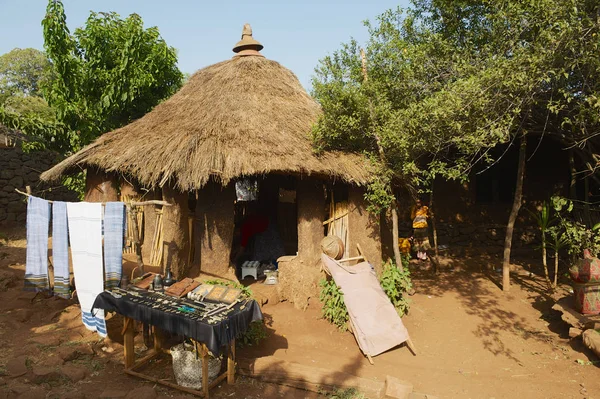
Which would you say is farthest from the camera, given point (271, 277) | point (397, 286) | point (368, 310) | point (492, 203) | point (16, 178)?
point (16, 178)

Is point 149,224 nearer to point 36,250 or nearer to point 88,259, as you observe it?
point 36,250

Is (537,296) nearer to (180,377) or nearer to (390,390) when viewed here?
(390,390)

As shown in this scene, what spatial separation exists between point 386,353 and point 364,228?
2.26 m

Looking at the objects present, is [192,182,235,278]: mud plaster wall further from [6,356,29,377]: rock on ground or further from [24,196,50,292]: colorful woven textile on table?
[6,356,29,377]: rock on ground

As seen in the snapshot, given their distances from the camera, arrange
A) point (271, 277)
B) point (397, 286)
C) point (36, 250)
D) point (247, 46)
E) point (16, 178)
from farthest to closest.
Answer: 1. point (16, 178)
2. point (247, 46)
3. point (271, 277)
4. point (397, 286)
5. point (36, 250)

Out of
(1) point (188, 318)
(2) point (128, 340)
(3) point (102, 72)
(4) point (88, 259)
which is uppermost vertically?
(3) point (102, 72)

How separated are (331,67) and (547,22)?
127 inches

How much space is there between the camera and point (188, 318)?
423 centimetres

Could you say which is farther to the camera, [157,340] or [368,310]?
[368,310]

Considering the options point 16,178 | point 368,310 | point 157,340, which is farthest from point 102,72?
point 368,310

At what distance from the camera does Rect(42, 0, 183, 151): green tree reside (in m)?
9.70

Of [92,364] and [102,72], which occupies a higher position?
[102,72]

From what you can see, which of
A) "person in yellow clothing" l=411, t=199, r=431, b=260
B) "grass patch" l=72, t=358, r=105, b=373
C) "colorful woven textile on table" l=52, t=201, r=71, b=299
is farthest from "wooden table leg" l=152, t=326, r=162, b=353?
"person in yellow clothing" l=411, t=199, r=431, b=260

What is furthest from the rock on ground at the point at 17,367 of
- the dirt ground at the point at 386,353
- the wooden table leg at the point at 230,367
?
the wooden table leg at the point at 230,367
